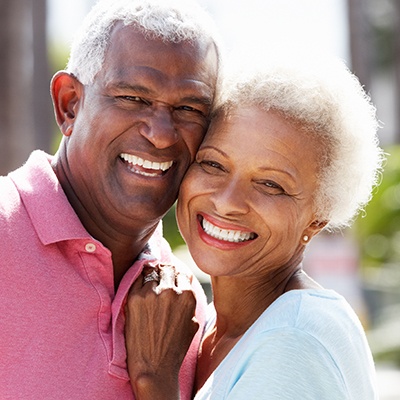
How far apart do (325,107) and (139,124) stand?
2.27 feet

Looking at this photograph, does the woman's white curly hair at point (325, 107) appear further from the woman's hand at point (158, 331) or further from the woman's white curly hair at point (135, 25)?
the woman's hand at point (158, 331)

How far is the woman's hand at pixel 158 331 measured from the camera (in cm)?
349

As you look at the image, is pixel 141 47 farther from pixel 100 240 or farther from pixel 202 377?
pixel 202 377

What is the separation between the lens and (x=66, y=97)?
3871 millimetres

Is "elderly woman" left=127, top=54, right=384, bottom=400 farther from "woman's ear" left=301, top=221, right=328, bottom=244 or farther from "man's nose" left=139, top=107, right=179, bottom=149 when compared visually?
"man's nose" left=139, top=107, right=179, bottom=149

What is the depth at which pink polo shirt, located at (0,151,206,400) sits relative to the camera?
332 centimetres

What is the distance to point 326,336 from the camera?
10.4 ft

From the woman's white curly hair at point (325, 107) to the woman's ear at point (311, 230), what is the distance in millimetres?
35

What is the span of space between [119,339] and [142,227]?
1.65 feet

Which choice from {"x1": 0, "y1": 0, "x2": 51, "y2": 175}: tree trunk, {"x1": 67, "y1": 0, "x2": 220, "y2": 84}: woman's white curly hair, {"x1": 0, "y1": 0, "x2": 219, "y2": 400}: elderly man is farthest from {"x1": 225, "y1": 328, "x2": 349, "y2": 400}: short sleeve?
{"x1": 0, "y1": 0, "x2": 51, "y2": 175}: tree trunk

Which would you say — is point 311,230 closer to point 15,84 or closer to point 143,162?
point 143,162

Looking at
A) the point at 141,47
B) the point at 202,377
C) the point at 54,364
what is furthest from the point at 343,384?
the point at 141,47

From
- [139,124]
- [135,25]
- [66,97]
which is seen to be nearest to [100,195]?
[139,124]

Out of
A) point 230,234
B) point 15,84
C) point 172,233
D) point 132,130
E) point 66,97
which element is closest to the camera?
point 230,234
